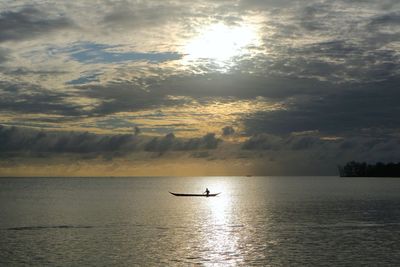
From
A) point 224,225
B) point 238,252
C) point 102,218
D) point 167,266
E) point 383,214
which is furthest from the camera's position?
point 383,214

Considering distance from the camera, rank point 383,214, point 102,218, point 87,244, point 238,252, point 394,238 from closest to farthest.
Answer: point 238,252 → point 87,244 → point 394,238 → point 102,218 → point 383,214

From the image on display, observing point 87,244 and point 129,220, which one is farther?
point 129,220

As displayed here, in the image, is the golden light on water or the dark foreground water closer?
the dark foreground water

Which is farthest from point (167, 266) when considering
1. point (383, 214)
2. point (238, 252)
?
point (383, 214)

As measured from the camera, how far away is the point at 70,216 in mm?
105312

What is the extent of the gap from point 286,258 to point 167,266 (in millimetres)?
13325

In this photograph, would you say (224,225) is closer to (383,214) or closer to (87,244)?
(87,244)

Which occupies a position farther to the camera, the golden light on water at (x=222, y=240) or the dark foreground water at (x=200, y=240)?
the golden light on water at (x=222, y=240)

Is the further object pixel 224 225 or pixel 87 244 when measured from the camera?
pixel 224 225

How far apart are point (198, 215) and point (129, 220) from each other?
2054 centimetres

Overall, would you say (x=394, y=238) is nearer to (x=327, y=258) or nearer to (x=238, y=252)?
(x=327, y=258)

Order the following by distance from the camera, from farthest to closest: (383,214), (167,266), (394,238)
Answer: (383,214) < (394,238) < (167,266)

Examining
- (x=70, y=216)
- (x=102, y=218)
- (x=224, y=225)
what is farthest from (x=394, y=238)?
(x=70, y=216)

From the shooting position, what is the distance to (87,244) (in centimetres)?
6525
